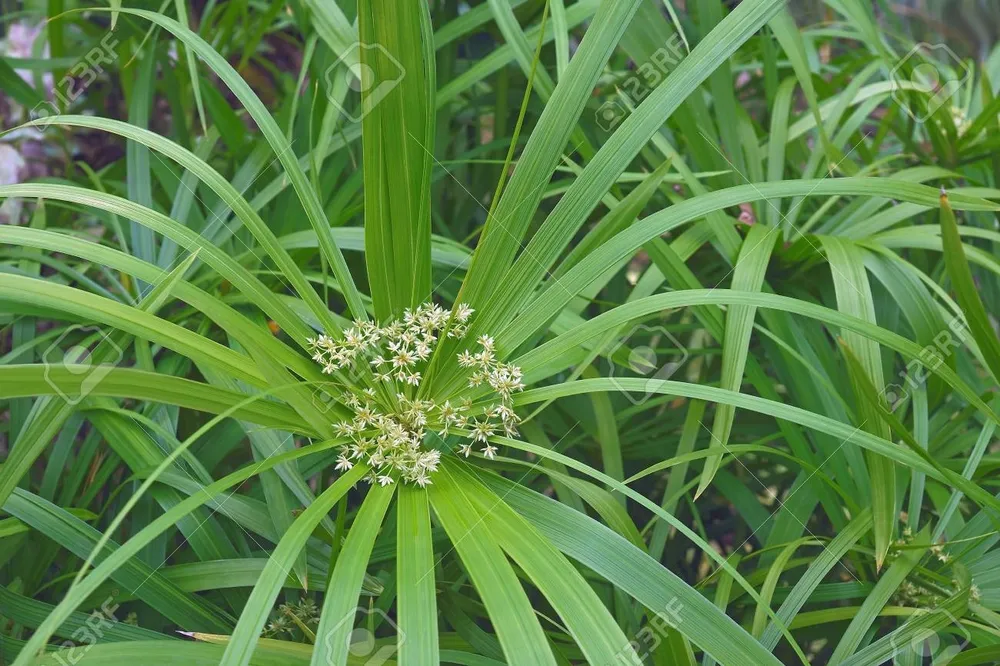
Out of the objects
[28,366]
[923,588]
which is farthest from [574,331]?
[923,588]

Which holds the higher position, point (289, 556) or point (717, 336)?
point (717, 336)

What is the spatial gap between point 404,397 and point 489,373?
76 mm

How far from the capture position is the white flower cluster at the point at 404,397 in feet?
2.03

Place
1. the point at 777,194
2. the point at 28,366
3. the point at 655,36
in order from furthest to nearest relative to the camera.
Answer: the point at 655,36
the point at 777,194
the point at 28,366

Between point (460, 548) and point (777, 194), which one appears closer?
point (460, 548)

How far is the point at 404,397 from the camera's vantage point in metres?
0.65

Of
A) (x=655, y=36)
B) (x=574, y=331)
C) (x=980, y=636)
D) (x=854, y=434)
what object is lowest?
(x=980, y=636)

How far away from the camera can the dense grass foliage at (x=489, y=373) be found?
0.57m

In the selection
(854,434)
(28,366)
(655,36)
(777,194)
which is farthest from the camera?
(655,36)

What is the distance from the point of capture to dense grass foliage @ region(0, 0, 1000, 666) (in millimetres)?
565

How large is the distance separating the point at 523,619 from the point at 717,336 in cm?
43

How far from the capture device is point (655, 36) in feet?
3.20

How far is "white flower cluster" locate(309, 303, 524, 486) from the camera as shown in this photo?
62 centimetres

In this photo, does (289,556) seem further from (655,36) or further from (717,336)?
(655,36)
